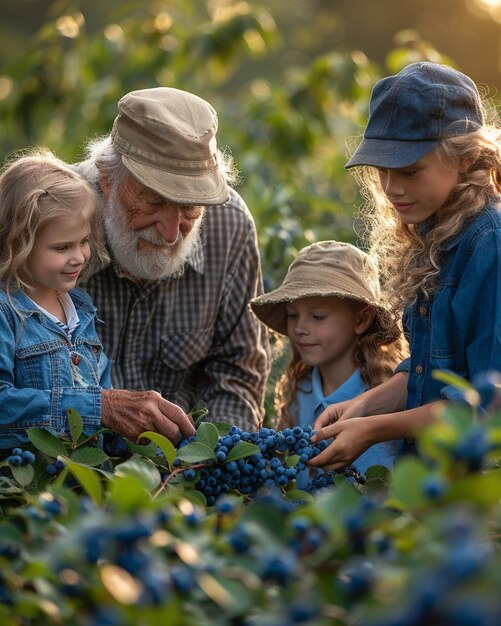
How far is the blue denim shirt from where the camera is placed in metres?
2.52

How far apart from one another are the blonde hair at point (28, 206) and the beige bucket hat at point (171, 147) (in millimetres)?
255

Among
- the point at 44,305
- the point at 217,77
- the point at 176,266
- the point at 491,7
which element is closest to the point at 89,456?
the point at 44,305

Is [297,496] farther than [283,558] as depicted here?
Yes

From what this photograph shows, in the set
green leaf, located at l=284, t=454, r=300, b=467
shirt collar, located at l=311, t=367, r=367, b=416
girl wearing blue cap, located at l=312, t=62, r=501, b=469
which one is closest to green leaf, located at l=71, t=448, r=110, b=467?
green leaf, located at l=284, t=454, r=300, b=467

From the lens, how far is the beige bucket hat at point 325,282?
124 inches

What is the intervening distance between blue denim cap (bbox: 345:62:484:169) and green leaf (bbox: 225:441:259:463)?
80 centimetres

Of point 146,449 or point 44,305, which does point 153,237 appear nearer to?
point 44,305

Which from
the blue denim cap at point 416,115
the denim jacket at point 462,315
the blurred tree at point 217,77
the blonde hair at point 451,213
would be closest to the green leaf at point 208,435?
the denim jacket at point 462,315

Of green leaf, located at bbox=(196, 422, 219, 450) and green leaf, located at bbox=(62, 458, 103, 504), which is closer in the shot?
green leaf, located at bbox=(62, 458, 103, 504)

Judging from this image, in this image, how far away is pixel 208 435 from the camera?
2232 mm

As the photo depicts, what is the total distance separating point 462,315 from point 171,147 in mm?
1031

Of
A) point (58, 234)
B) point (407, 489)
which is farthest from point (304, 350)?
point (407, 489)

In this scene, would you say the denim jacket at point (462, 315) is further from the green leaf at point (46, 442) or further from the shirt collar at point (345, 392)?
the green leaf at point (46, 442)

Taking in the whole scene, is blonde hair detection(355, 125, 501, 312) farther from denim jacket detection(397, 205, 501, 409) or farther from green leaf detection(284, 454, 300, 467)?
green leaf detection(284, 454, 300, 467)
